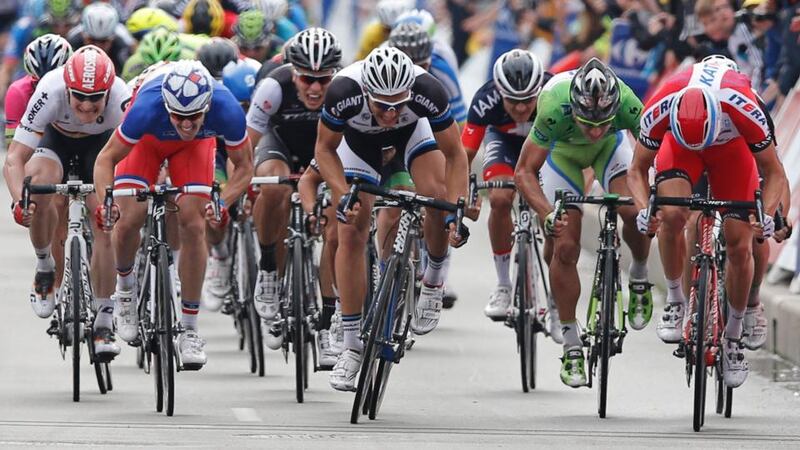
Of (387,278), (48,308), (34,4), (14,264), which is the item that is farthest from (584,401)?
(34,4)

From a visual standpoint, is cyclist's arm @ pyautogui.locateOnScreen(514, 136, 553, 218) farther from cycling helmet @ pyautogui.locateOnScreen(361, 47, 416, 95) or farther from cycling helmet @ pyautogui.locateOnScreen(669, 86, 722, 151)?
cycling helmet @ pyautogui.locateOnScreen(361, 47, 416, 95)

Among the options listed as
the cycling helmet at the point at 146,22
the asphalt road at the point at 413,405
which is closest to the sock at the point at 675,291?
the asphalt road at the point at 413,405

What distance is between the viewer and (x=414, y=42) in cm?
1650

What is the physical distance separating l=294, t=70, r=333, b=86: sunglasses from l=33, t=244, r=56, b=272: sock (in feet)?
5.83

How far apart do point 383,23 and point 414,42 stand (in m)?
3.63

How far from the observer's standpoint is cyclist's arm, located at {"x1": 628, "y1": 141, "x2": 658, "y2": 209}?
12.2 metres

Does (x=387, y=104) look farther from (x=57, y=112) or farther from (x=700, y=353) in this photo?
(x=57, y=112)

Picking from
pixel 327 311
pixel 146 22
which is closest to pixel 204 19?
pixel 146 22

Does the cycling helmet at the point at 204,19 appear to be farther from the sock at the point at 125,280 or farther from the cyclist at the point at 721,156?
the cyclist at the point at 721,156

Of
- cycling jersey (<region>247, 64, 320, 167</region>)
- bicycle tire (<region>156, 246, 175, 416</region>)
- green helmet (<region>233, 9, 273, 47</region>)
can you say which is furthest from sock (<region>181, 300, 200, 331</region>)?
green helmet (<region>233, 9, 273, 47</region>)

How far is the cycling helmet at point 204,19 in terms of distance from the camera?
64.5ft

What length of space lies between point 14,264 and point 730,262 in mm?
9872

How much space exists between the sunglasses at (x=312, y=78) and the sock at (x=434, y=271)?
1566mm

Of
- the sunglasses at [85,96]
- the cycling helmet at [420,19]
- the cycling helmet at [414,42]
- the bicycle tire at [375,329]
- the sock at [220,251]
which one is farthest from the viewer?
the cycling helmet at [420,19]
